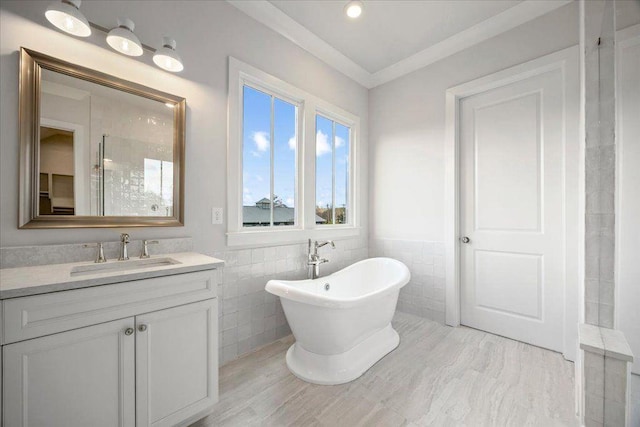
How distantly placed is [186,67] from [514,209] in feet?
9.51

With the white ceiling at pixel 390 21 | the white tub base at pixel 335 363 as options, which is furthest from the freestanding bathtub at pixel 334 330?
the white ceiling at pixel 390 21

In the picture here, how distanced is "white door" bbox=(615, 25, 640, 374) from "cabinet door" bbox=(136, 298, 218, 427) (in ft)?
6.81

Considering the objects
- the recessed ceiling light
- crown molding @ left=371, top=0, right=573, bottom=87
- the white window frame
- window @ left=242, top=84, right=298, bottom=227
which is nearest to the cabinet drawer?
the white window frame

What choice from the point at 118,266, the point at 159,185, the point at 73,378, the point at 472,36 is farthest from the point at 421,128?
the point at 73,378

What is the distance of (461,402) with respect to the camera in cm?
158

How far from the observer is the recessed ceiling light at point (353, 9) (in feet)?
6.64

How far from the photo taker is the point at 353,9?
207 cm

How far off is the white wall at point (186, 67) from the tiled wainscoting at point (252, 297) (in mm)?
265

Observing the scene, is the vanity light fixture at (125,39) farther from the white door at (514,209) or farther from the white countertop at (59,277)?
the white door at (514,209)

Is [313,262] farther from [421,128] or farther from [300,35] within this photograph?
[300,35]

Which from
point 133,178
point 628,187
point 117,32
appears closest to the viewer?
point 628,187

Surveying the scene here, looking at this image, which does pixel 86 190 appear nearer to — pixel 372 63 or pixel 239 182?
pixel 239 182

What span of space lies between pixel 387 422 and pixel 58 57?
8.63 feet

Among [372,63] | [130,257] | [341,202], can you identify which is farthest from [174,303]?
[372,63]
